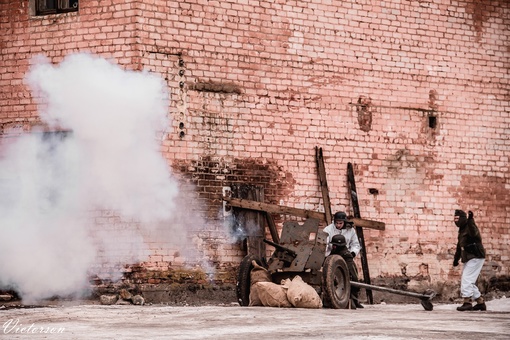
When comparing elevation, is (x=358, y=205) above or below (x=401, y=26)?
below

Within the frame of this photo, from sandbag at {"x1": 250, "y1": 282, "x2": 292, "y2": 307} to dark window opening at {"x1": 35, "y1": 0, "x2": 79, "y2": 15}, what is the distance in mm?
5726

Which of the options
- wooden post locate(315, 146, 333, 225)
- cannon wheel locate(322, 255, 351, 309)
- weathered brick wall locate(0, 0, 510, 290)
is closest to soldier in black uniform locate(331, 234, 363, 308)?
cannon wheel locate(322, 255, 351, 309)

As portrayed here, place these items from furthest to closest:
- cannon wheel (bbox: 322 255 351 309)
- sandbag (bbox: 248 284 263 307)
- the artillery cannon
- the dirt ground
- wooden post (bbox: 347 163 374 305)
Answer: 1. wooden post (bbox: 347 163 374 305)
2. the artillery cannon
3. sandbag (bbox: 248 284 263 307)
4. cannon wheel (bbox: 322 255 351 309)
5. the dirt ground

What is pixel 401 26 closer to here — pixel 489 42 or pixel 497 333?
pixel 489 42

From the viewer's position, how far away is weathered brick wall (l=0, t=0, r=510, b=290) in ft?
56.4

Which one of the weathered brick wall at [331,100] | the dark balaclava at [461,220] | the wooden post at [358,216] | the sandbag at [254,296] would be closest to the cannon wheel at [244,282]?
the sandbag at [254,296]

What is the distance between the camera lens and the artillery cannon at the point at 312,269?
15.4 m

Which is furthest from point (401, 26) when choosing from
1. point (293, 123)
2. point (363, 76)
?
point (293, 123)

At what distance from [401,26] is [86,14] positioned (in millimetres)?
5852

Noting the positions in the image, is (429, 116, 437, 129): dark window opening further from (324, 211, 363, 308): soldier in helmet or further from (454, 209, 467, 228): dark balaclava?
(324, 211, 363, 308): soldier in helmet

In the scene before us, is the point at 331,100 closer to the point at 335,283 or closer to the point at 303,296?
the point at 335,283

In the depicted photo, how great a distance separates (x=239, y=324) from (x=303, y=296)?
3.14 meters

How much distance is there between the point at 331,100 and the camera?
734 inches

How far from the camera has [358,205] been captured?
18.7m
